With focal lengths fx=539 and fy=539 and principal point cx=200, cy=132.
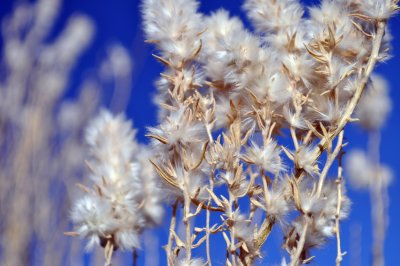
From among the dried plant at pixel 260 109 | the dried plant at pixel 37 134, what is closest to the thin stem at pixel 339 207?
the dried plant at pixel 260 109

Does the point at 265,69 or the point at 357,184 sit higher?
the point at 357,184

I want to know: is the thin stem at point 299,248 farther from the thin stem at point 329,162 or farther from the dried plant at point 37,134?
the dried plant at point 37,134

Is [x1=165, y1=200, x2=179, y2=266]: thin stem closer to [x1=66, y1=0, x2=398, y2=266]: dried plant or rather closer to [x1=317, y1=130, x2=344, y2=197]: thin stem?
[x1=66, y1=0, x2=398, y2=266]: dried plant

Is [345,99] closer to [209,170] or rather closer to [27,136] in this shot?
[209,170]

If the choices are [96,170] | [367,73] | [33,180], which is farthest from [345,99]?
[33,180]

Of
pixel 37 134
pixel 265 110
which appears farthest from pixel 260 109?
pixel 37 134

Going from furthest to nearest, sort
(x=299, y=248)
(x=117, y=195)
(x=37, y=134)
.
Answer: (x=37, y=134), (x=117, y=195), (x=299, y=248)

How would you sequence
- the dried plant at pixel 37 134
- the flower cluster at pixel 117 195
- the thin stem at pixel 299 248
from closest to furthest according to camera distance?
the thin stem at pixel 299 248
the flower cluster at pixel 117 195
the dried plant at pixel 37 134

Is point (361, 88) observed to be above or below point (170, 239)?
above

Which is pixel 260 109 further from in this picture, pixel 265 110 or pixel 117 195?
pixel 117 195
